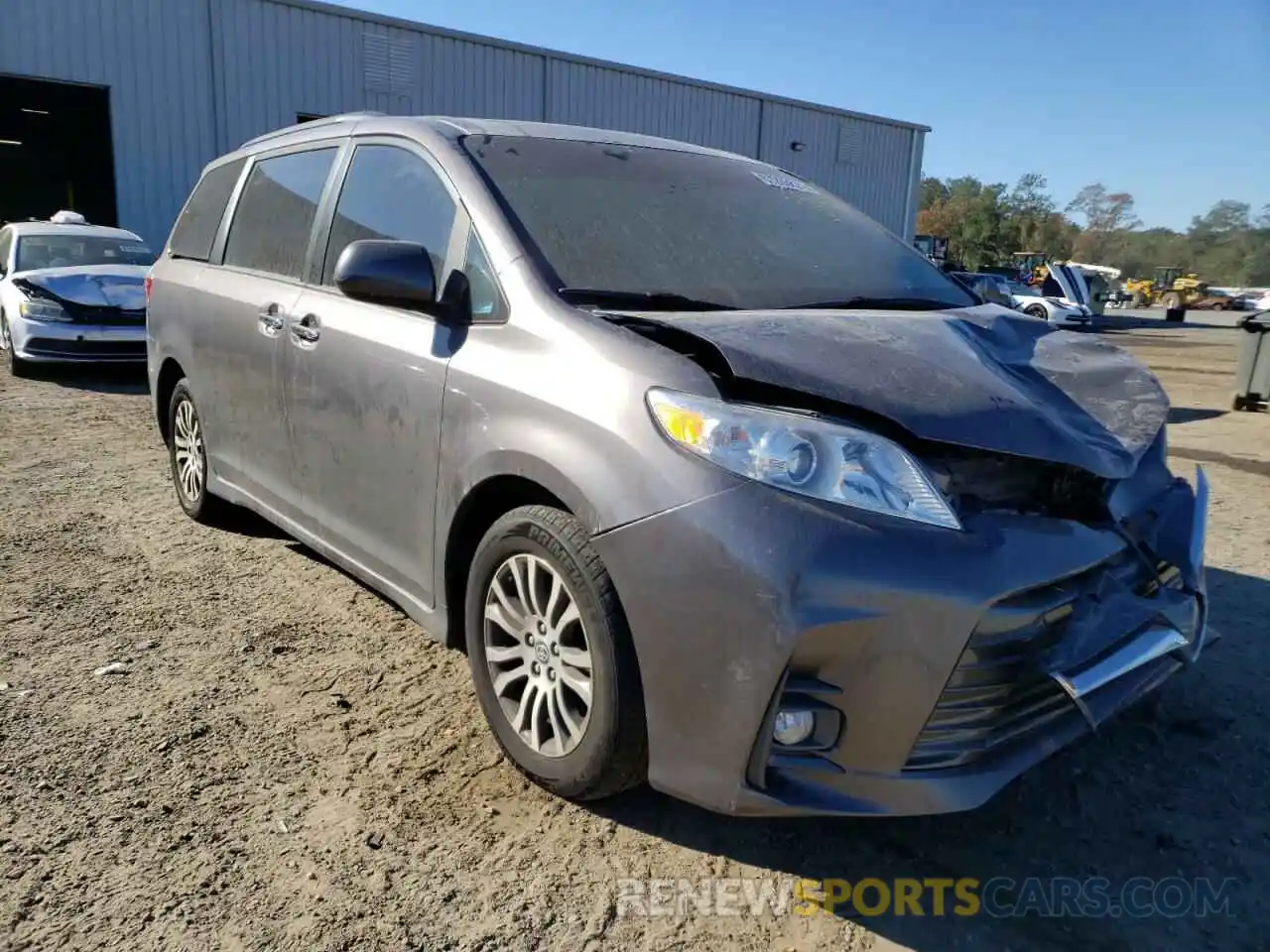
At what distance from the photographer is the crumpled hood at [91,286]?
9.29m

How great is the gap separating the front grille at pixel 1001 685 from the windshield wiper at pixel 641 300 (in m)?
1.15

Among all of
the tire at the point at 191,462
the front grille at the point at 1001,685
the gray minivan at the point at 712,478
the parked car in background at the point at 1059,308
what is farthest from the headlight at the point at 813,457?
the parked car in background at the point at 1059,308

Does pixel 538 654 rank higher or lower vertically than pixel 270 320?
lower

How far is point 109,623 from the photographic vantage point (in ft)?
11.6

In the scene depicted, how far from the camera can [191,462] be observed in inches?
183

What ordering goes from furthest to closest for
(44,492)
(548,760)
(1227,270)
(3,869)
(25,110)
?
(1227,270)
(25,110)
(44,492)
(548,760)
(3,869)

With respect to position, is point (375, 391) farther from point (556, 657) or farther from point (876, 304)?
point (876, 304)

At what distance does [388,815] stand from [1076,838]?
1788 millimetres

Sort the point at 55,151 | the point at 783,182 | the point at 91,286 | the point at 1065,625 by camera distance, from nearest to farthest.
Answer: the point at 1065,625 → the point at 783,182 → the point at 91,286 → the point at 55,151

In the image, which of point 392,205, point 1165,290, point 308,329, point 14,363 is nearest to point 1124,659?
point 392,205

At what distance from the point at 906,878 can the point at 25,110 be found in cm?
2521

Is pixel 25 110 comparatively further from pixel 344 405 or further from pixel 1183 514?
pixel 1183 514

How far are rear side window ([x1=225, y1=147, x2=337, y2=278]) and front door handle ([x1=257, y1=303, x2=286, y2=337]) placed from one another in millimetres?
149

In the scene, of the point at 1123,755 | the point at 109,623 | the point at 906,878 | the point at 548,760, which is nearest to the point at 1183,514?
the point at 1123,755
